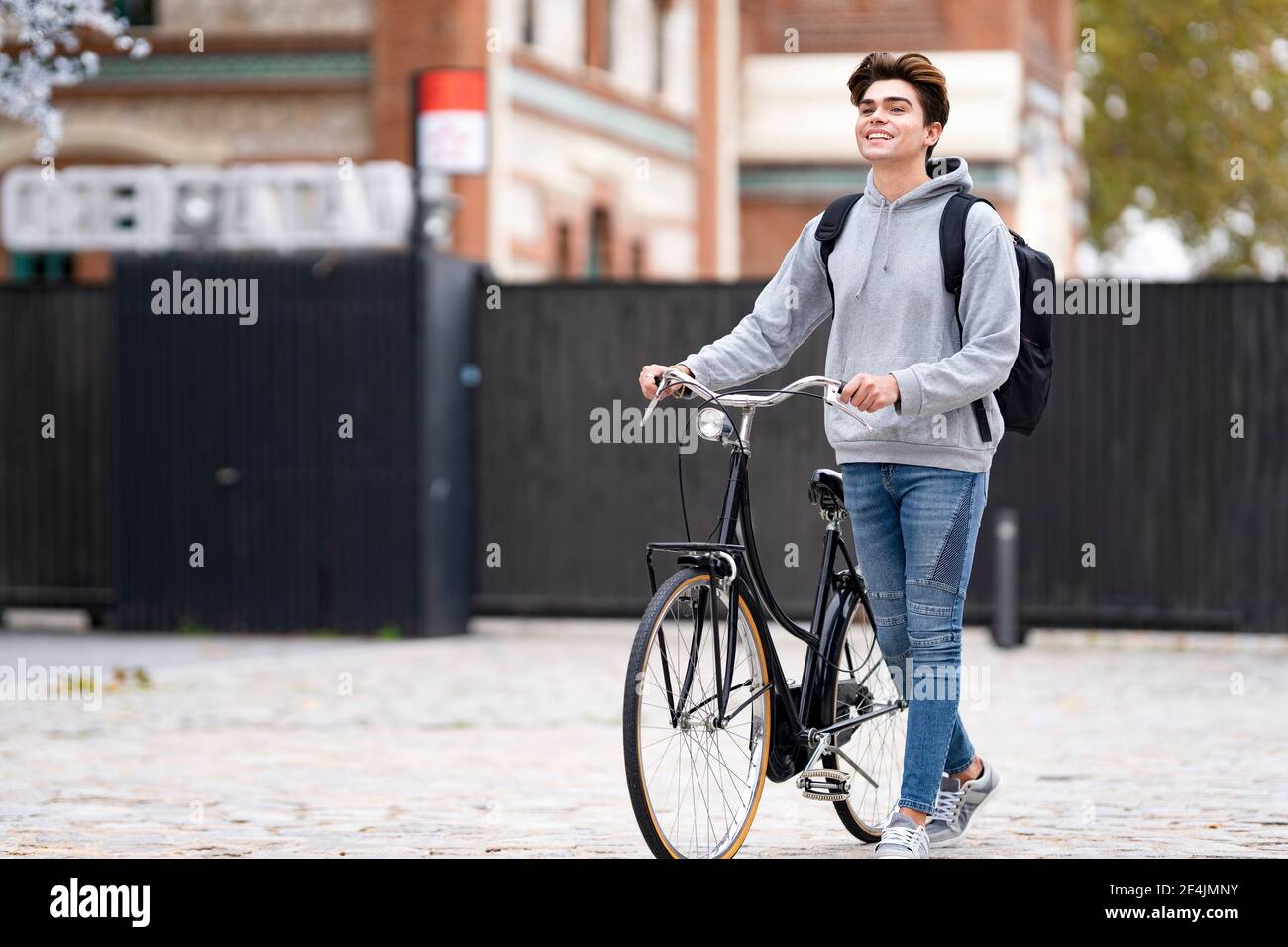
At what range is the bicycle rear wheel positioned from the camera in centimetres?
673

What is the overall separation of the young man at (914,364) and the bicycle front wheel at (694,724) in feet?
1.32

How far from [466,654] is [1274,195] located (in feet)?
88.4

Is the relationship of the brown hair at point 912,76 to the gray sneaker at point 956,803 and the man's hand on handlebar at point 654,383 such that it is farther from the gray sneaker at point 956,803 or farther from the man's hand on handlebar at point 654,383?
the gray sneaker at point 956,803

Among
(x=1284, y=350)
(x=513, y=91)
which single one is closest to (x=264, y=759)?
(x=1284, y=350)

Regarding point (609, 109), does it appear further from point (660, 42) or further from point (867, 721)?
point (867, 721)

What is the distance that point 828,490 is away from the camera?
6.75 meters

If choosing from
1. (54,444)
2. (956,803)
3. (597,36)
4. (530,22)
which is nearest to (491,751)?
(956,803)

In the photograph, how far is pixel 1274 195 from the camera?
124 feet

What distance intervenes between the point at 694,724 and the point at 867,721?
2.51 ft

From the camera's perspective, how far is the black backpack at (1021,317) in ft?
20.6

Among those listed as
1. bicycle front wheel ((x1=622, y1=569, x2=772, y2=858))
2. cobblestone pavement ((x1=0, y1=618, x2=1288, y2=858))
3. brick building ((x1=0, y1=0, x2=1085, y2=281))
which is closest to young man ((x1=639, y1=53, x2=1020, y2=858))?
bicycle front wheel ((x1=622, y1=569, x2=772, y2=858))
